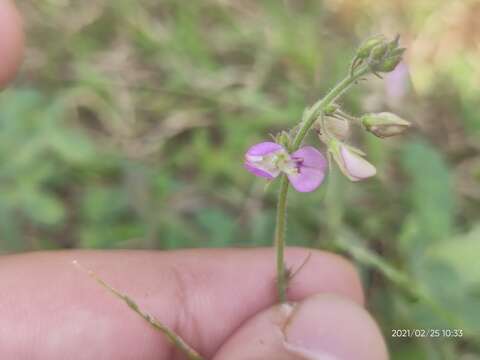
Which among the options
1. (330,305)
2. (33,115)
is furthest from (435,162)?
(33,115)

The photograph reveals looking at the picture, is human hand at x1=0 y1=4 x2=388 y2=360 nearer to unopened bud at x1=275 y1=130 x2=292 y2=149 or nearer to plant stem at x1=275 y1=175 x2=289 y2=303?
plant stem at x1=275 y1=175 x2=289 y2=303

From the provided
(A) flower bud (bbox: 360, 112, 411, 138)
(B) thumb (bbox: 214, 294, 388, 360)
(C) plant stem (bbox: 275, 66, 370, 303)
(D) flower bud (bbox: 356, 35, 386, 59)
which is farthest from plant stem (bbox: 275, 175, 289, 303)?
(D) flower bud (bbox: 356, 35, 386, 59)

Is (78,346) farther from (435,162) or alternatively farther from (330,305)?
(435,162)

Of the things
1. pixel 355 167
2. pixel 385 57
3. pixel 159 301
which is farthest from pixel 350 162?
pixel 159 301

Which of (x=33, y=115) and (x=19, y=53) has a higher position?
(x=19, y=53)

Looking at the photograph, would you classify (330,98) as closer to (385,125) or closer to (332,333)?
(385,125)

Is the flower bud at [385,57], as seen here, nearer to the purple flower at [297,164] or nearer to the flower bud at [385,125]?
the flower bud at [385,125]
